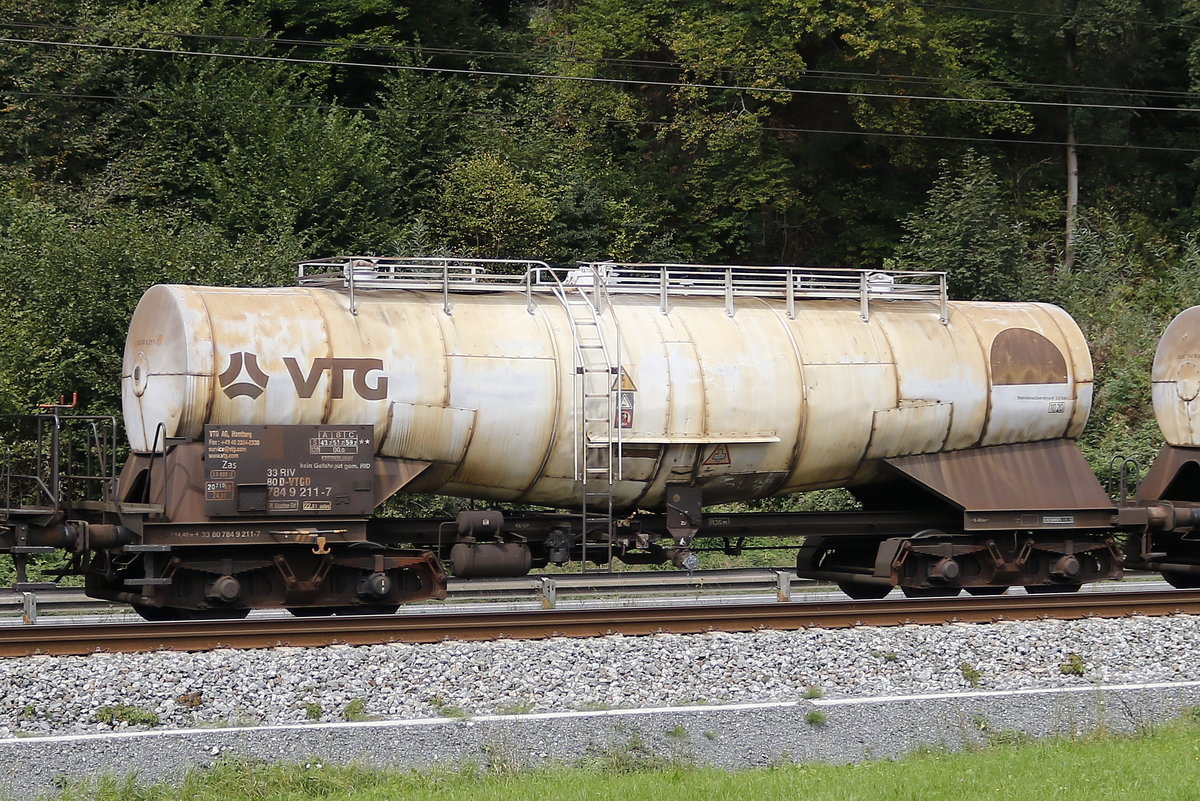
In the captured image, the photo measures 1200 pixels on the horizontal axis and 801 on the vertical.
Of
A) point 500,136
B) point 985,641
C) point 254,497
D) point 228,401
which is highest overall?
point 500,136

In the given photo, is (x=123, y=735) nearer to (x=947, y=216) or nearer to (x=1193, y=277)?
(x=947, y=216)

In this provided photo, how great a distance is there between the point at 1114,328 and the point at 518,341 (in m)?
19.7

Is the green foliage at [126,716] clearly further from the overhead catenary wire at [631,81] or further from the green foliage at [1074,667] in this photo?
the overhead catenary wire at [631,81]

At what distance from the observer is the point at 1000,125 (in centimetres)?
3625

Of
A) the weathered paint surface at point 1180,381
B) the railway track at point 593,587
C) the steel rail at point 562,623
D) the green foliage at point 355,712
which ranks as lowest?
the railway track at point 593,587

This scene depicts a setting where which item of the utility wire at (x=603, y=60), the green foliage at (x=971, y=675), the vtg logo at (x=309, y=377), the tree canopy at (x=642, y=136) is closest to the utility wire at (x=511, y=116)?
the tree canopy at (x=642, y=136)

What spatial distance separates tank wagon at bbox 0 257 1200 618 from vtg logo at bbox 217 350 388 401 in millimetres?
22

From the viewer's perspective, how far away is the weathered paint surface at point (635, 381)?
13430mm

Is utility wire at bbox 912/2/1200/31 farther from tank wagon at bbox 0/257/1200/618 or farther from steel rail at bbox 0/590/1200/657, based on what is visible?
steel rail at bbox 0/590/1200/657

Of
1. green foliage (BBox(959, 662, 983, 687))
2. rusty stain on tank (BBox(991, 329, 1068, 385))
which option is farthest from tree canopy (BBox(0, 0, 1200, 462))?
green foliage (BBox(959, 662, 983, 687))

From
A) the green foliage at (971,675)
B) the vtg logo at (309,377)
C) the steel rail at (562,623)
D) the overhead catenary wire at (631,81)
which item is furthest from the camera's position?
the overhead catenary wire at (631,81)

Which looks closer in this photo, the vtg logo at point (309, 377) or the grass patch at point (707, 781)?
the grass patch at point (707, 781)

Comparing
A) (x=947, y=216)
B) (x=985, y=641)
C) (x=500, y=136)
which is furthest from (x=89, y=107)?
(x=985, y=641)

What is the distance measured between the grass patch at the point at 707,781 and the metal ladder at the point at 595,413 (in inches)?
234
